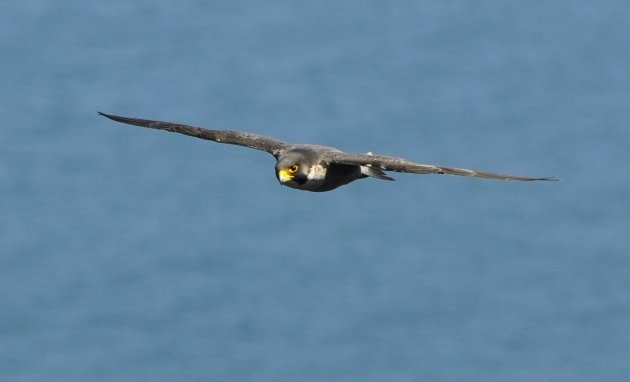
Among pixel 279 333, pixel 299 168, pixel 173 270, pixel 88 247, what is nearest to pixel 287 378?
pixel 279 333

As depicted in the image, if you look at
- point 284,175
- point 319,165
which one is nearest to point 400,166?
point 319,165

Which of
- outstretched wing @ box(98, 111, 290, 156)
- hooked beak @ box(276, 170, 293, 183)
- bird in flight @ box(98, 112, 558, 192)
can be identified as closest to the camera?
bird in flight @ box(98, 112, 558, 192)

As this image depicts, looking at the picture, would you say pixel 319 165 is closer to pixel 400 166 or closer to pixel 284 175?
pixel 284 175

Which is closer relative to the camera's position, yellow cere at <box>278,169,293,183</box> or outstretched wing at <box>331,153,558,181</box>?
outstretched wing at <box>331,153,558,181</box>

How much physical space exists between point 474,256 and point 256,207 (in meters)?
6.54

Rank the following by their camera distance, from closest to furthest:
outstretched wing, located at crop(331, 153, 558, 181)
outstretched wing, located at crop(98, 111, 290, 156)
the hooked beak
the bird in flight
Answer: outstretched wing, located at crop(331, 153, 558, 181) < the bird in flight < the hooked beak < outstretched wing, located at crop(98, 111, 290, 156)

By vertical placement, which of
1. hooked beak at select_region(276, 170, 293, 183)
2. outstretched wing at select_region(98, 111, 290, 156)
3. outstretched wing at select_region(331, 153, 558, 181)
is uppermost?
outstretched wing at select_region(98, 111, 290, 156)

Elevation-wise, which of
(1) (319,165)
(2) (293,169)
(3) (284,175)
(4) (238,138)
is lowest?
(3) (284,175)

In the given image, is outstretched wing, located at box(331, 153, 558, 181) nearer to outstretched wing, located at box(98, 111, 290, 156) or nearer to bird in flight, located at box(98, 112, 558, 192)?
bird in flight, located at box(98, 112, 558, 192)

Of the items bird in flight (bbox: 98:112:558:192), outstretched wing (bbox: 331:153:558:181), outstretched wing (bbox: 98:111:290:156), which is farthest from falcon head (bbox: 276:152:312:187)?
outstretched wing (bbox: 98:111:290:156)

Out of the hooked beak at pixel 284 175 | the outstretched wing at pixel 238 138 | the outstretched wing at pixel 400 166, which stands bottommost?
the hooked beak at pixel 284 175

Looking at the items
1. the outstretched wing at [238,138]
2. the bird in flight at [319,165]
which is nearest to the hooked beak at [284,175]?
the bird in flight at [319,165]

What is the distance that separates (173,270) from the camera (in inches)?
1937

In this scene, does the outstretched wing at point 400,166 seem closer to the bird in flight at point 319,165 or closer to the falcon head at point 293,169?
the bird in flight at point 319,165
